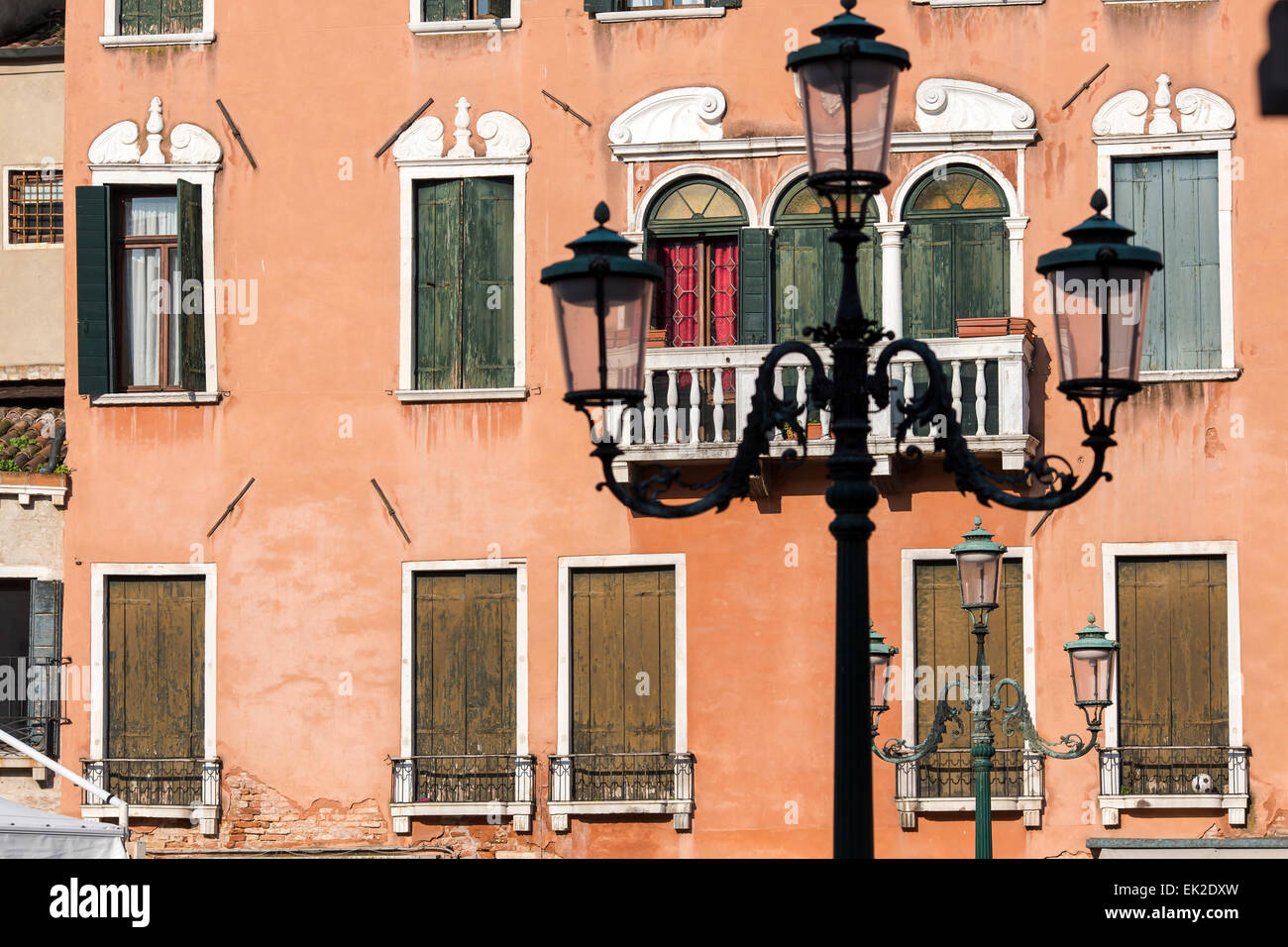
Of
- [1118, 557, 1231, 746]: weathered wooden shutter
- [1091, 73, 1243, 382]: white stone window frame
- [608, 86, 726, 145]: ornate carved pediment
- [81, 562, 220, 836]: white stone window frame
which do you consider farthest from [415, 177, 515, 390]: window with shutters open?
[1118, 557, 1231, 746]: weathered wooden shutter

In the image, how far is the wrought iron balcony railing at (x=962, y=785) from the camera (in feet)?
68.3

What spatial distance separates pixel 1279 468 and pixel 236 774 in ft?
32.0

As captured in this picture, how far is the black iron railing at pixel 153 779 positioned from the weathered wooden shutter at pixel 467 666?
6.88 feet

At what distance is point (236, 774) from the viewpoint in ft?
72.3

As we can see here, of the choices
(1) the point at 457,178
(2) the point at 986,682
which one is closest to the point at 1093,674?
(2) the point at 986,682

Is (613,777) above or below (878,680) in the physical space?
below

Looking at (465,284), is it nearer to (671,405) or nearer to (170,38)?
(671,405)

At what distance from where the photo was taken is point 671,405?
21.0m

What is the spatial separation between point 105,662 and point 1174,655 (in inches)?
382

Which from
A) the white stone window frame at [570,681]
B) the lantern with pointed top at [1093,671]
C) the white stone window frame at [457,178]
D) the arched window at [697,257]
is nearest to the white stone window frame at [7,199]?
the white stone window frame at [457,178]

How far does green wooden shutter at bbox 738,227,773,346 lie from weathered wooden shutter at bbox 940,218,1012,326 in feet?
5.51

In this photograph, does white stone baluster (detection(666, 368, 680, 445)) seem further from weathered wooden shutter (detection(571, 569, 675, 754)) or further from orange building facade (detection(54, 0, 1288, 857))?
weathered wooden shutter (detection(571, 569, 675, 754))

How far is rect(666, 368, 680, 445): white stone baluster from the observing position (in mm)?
A: 20953
